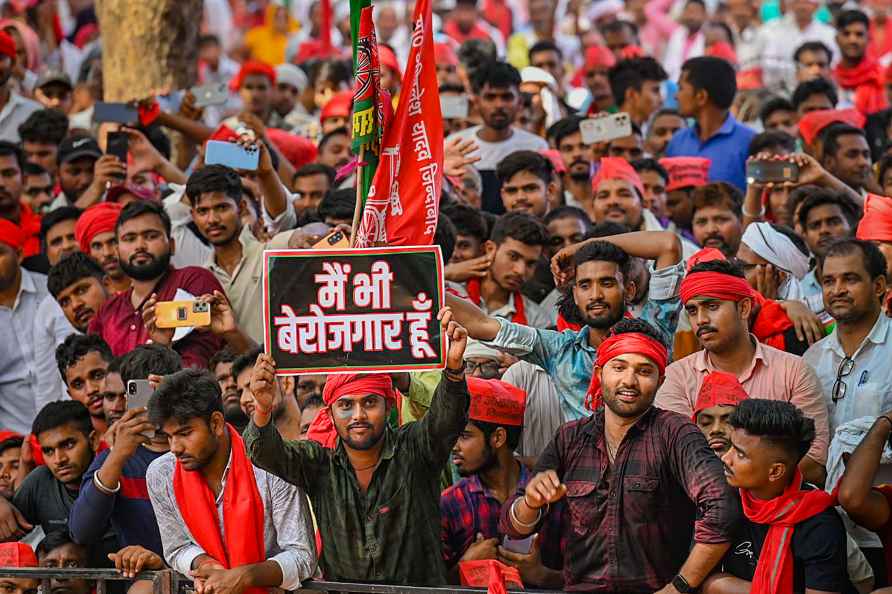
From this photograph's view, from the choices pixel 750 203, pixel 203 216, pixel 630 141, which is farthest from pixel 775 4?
pixel 203 216

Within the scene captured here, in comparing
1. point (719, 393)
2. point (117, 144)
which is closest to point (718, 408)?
point (719, 393)

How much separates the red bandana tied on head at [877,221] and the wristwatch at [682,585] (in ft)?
8.51

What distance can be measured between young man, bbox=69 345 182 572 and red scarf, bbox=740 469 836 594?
2.55 meters

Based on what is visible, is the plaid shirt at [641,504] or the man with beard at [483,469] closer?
the plaid shirt at [641,504]

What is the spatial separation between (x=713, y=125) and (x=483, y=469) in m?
4.85

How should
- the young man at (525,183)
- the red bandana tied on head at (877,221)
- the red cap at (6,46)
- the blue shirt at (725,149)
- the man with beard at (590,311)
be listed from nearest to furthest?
the man with beard at (590,311), the red bandana tied on head at (877,221), the young man at (525,183), the blue shirt at (725,149), the red cap at (6,46)

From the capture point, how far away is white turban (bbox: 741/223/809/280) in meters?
8.23

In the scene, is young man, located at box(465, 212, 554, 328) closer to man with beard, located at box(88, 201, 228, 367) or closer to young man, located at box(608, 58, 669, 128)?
man with beard, located at box(88, 201, 228, 367)

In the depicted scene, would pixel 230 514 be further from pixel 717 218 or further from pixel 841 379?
pixel 717 218

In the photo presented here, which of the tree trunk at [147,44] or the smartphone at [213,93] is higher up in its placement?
the tree trunk at [147,44]

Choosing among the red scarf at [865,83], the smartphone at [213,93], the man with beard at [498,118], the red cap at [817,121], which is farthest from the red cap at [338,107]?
the red scarf at [865,83]

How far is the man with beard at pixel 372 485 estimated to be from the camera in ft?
21.4

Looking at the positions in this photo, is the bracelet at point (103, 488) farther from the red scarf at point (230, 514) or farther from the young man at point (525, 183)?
the young man at point (525, 183)

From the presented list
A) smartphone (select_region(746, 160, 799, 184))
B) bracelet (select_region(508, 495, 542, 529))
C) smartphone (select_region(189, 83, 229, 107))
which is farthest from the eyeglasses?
smartphone (select_region(189, 83, 229, 107))
